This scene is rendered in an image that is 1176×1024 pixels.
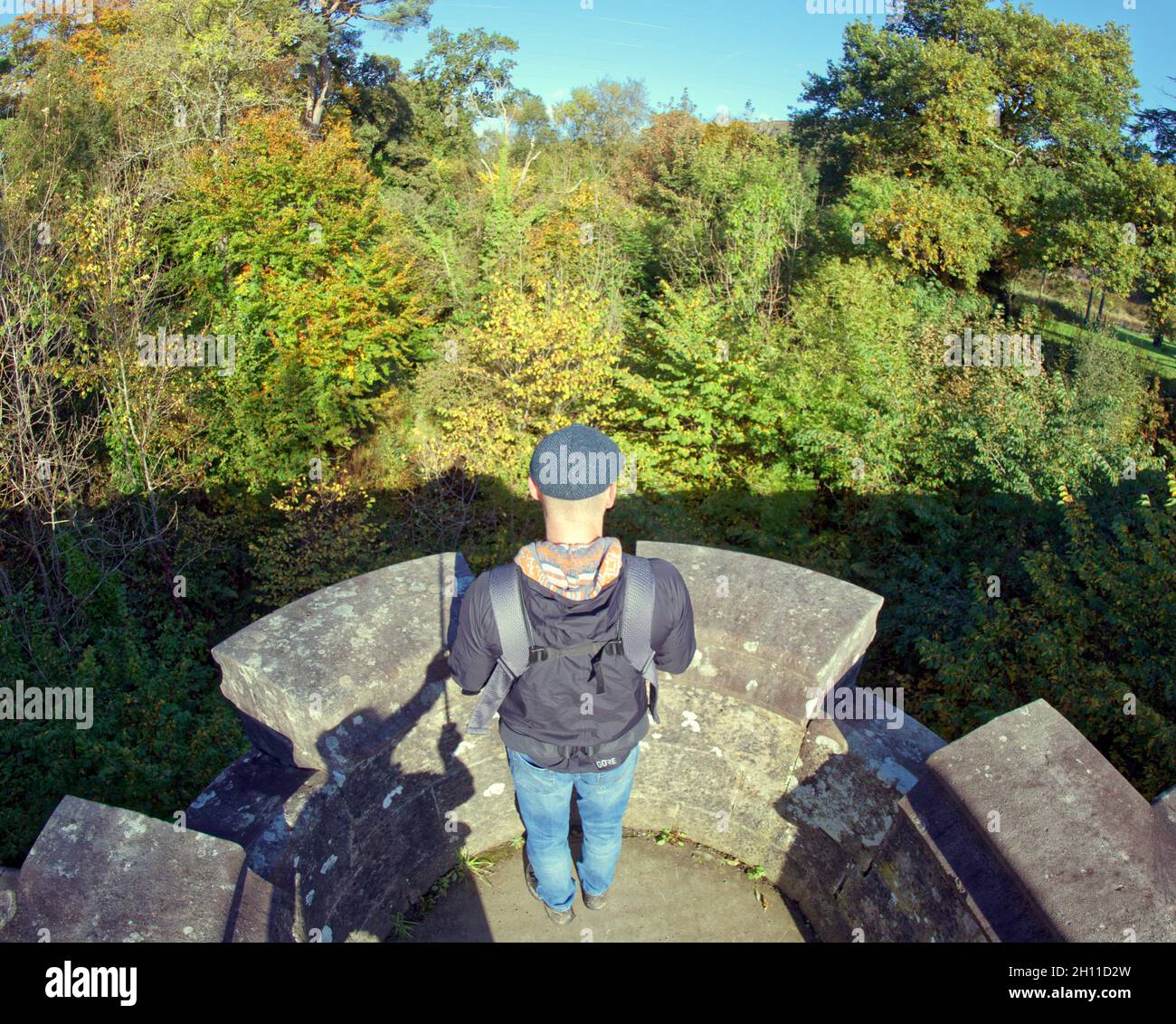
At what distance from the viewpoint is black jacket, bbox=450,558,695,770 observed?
2477mm

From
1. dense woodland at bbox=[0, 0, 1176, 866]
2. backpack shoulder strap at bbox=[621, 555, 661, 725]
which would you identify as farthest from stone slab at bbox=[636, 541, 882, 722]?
dense woodland at bbox=[0, 0, 1176, 866]

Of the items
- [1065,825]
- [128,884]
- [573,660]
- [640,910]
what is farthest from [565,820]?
[1065,825]

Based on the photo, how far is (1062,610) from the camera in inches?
260

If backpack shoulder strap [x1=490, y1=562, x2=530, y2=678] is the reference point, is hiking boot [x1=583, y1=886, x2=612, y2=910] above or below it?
below

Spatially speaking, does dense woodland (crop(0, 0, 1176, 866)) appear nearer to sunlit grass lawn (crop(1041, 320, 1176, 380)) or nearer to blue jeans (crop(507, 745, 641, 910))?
sunlit grass lawn (crop(1041, 320, 1176, 380))

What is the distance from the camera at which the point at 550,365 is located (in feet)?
50.2

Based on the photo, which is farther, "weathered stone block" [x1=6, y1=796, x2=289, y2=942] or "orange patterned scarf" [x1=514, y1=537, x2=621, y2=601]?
"orange patterned scarf" [x1=514, y1=537, x2=621, y2=601]

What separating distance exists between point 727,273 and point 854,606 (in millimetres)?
15966

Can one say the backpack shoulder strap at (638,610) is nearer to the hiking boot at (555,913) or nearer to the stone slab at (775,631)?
the stone slab at (775,631)

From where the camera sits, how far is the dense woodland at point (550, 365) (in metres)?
6.83

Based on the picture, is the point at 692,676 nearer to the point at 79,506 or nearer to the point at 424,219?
the point at 79,506

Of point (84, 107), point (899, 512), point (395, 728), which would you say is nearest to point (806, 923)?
point (395, 728)

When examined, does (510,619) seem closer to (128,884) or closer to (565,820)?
(565,820)

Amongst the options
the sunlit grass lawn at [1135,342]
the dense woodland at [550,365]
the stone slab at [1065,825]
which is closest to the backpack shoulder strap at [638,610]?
the stone slab at [1065,825]
